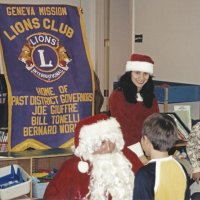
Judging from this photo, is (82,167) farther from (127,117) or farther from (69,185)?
(127,117)

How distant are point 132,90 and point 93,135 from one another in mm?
767

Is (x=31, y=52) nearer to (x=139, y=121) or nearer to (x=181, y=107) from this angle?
(x=139, y=121)

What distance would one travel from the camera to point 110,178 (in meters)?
2.40

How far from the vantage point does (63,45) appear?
3.11 meters

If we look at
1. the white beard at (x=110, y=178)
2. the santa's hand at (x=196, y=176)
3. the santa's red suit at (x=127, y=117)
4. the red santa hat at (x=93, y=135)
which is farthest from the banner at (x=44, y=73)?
the santa's hand at (x=196, y=176)

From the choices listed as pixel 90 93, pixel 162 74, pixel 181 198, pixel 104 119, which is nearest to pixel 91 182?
pixel 104 119

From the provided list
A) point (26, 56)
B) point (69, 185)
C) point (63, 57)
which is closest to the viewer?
point (69, 185)

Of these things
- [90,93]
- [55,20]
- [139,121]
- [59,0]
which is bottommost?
[139,121]

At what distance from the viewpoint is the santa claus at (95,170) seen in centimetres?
233

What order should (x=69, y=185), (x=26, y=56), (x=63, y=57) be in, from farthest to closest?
(x=63, y=57)
(x=26, y=56)
(x=69, y=185)

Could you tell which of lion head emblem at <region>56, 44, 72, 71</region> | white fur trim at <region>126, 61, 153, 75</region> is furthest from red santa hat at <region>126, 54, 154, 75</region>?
lion head emblem at <region>56, 44, 72, 71</region>

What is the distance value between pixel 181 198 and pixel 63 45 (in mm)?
1584

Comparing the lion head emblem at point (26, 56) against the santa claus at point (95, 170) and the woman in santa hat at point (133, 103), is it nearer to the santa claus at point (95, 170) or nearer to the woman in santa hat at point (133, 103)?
the woman in santa hat at point (133, 103)

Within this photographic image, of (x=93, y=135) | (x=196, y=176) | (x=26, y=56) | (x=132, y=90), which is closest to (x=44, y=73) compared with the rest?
(x=26, y=56)
